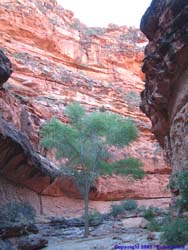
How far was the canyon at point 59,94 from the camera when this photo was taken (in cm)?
1591

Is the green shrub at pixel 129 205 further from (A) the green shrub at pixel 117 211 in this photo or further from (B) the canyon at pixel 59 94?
(B) the canyon at pixel 59 94

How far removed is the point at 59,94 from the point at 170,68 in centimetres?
2296

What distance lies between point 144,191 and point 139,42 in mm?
25926

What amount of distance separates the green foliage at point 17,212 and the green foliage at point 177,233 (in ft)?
22.1

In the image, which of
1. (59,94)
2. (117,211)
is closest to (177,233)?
(117,211)

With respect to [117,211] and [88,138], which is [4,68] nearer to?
[88,138]

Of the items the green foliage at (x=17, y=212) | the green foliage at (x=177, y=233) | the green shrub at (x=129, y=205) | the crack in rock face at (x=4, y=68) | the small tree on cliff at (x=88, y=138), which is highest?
the crack in rock face at (x=4, y=68)

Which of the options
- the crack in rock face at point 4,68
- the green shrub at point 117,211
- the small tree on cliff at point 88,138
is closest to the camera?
the crack in rock face at point 4,68

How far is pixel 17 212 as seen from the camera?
14.4 m

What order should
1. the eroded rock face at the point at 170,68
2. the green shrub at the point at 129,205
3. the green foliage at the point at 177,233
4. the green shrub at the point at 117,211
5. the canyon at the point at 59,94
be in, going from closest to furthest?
the green foliage at the point at 177,233, the eroded rock face at the point at 170,68, the canyon at the point at 59,94, the green shrub at the point at 117,211, the green shrub at the point at 129,205

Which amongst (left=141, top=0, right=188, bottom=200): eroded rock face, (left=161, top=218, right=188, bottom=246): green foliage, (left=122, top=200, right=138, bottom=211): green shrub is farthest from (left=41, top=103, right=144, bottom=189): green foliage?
(left=161, top=218, right=188, bottom=246): green foliage

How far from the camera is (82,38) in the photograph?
4188cm

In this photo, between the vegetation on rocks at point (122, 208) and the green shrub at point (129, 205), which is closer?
the vegetation on rocks at point (122, 208)

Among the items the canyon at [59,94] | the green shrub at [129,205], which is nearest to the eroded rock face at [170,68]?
the canyon at [59,94]
